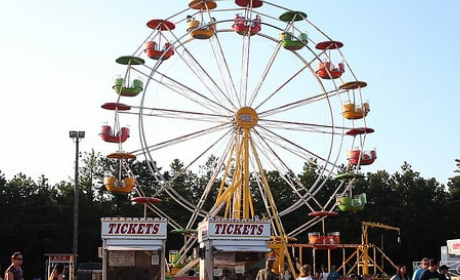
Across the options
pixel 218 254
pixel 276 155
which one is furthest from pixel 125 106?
pixel 218 254

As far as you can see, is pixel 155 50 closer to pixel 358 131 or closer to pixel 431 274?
pixel 358 131

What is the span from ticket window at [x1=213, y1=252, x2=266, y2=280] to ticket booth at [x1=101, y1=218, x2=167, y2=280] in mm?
1837

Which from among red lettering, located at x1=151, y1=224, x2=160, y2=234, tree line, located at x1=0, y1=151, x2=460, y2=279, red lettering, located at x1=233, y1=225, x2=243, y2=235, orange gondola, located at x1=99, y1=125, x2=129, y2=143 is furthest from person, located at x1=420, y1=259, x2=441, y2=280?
tree line, located at x1=0, y1=151, x2=460, y2=279

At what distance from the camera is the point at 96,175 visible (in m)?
70.2

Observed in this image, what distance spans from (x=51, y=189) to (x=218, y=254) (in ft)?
135

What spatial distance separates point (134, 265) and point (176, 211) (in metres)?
37.4

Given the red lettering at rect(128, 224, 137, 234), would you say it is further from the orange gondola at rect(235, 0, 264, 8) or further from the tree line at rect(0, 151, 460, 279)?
the tree line at rect(0, 151, 460, 279)

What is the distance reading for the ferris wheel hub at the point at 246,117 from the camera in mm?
31719

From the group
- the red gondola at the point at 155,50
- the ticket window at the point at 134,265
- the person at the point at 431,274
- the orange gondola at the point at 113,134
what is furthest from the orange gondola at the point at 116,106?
A: the person at the point at 431,274

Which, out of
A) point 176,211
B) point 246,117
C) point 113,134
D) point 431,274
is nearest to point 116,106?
point 113,134

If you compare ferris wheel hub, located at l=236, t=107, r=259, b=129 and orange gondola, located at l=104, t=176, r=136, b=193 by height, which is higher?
ferris wheel hub, located at l=236, t=107, r=259, b=129

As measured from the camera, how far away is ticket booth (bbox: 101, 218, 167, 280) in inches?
985

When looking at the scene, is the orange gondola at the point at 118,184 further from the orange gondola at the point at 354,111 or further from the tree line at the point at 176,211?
the tree line at the point at 176,211

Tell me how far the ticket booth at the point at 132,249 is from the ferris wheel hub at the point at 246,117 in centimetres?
751
